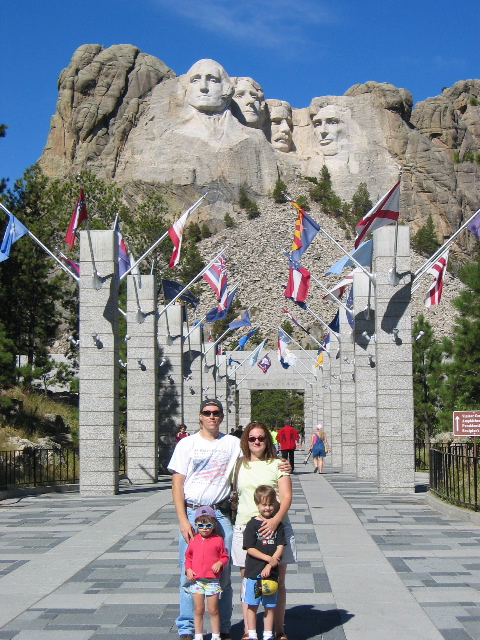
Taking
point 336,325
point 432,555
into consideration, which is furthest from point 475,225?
point 336,325

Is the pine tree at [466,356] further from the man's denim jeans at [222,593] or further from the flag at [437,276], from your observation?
the man's denim jeans at [222,593]

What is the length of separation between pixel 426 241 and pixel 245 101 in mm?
32592

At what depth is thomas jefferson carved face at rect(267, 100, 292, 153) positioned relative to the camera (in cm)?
13562

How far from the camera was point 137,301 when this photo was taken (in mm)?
24500

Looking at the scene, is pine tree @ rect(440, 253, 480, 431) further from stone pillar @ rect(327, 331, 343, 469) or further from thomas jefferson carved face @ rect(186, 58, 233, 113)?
thomas jefferson carved face @ rect(186, 58, 233, 113)

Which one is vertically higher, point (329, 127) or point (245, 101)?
point (245, 101)

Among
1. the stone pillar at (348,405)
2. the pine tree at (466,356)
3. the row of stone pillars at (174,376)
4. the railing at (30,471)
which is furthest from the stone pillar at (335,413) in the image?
the railing at (30,471)

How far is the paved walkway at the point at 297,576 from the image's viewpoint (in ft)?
22.7

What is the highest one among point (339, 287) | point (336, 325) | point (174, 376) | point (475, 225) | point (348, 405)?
point (475, 225)

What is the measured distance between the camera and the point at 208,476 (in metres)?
6.71

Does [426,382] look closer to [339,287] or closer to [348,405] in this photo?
[348,405]

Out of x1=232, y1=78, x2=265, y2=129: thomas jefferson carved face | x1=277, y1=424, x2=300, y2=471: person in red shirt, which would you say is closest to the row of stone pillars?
x1=277, y1=424, x2=300, y2=471: person in red shirt

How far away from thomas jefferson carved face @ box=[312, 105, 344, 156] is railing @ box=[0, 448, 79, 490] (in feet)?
385

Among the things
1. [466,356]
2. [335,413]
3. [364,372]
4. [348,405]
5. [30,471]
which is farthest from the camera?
[335,413]
